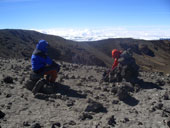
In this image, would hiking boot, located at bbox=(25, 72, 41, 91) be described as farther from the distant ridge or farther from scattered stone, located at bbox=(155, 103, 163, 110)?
the distant ridge

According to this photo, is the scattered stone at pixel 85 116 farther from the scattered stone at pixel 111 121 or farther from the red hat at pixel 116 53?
the red hat at pixel 116 53

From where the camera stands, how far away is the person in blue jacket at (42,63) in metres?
7.33

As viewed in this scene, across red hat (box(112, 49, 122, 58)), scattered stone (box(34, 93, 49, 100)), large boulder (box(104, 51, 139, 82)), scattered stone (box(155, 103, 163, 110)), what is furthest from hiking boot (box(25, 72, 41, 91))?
red hat (box(112, 49, 122, 58))

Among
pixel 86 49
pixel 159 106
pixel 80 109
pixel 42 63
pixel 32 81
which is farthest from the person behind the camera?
pixel 86 49

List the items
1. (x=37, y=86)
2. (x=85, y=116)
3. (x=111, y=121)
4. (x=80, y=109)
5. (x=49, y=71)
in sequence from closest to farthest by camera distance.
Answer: (x=111, y=121), (x=85, y=116), (x=80, y=109), (x=37, y=86), (x=49, y=71)

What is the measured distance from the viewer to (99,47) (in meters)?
49.2

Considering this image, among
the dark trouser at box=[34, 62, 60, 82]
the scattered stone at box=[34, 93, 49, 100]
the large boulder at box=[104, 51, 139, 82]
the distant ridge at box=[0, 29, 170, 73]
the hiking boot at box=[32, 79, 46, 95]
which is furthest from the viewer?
the distant ridge at box=[0, 29, 170, 73]

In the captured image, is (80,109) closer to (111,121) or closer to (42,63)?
(111,121)

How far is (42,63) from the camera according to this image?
7465 millimetres

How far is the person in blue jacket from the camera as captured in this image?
7332 millimetres

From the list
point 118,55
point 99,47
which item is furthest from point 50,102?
point 99,47

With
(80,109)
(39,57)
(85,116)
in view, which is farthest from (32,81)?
(85,116)

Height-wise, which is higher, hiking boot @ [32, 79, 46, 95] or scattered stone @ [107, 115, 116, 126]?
hiking boot @ [32, 79, 46, 95]

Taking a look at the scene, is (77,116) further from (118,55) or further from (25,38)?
(25,38)
